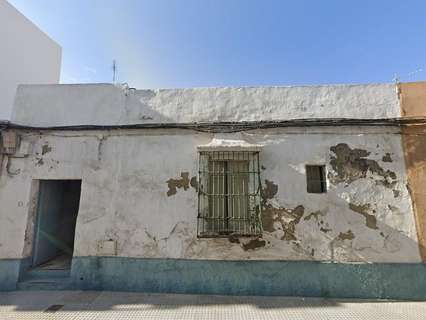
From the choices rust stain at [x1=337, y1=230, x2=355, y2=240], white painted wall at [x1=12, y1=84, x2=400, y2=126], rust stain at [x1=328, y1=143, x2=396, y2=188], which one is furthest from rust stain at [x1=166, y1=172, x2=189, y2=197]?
rust stain at [x1=337, y1=230, x2=355, y2=240]

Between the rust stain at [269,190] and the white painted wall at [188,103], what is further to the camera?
the white painted wall at [188,103]

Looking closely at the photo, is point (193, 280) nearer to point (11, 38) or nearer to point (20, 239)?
point (20, 239)

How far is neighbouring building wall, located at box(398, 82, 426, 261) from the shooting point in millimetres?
4152

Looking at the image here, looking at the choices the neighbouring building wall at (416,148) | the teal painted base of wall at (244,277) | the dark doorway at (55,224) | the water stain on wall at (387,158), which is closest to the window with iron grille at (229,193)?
the teal painted base of wall at (244,277)

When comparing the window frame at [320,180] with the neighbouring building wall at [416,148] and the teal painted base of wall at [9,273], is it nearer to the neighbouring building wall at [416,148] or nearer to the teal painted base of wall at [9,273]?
the neighbouring building wall at [416,148]

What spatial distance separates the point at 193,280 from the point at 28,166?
3818mm

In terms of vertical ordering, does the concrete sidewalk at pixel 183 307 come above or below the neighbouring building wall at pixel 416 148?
below

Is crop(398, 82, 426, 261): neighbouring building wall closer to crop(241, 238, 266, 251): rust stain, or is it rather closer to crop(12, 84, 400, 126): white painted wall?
crop(12, 84, 400, 126): white painted wall

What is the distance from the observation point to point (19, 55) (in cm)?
852

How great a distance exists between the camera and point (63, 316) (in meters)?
3.45

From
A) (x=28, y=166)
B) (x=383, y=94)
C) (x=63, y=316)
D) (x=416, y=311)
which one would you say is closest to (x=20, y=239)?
(x=28, y=166)

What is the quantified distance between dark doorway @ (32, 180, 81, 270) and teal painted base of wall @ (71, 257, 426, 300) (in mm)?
1134

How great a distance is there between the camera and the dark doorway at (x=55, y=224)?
4824 mm

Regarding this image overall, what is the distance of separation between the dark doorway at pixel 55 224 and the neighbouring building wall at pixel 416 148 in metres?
6.67
